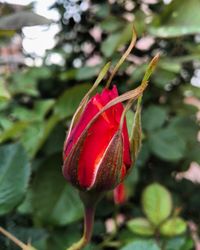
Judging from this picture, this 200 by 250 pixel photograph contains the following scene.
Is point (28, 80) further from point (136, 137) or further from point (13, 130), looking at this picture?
point (136, 137)

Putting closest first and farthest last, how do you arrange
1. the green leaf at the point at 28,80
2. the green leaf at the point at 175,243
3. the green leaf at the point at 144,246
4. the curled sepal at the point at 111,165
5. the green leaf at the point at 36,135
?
the curled sepal at the point at 111,165, the green leaf at the point at 144,246, the green leaf at the point at 175,243, the green leaf at the point at 36,135, the green leaf at the point at 28,80

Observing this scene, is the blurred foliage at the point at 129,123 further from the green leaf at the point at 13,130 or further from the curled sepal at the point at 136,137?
the curled sepal at the point at 136,137

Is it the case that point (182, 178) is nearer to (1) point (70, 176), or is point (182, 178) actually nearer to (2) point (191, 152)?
(2) point (191, 152)

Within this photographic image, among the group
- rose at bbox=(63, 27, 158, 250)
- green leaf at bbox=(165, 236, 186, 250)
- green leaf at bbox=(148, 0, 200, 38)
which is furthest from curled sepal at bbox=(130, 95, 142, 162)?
green leaf at bbox=(148, 0, 200, 38)

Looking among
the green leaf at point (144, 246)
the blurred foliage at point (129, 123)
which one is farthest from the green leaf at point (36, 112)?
the green leaf at point (144, 246)

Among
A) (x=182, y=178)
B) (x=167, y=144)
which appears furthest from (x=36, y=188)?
(x=182, y=178)

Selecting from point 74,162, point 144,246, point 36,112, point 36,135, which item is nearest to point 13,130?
point 36,135

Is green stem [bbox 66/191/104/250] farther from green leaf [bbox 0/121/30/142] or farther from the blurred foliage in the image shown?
green leaf [bbox 0/121/30/142]
